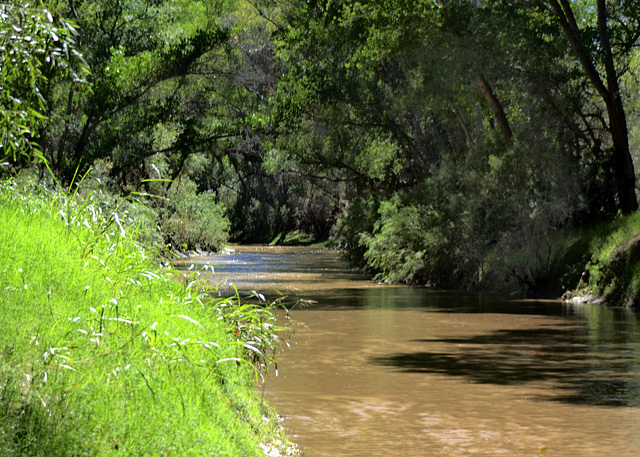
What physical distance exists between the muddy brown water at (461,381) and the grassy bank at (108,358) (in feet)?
4.10

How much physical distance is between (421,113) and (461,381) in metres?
21.7

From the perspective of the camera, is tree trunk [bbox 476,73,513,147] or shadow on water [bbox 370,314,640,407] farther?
tree trunk [bbox 476,73,513,147]

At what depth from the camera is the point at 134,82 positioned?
87.0ft

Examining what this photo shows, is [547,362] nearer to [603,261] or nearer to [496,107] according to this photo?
[603,261]

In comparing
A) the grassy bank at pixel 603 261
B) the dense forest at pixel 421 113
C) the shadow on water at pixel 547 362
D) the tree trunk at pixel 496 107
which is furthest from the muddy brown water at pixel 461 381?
the tree trunk at pixel 496 107

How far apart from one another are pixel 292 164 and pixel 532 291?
64.2ft

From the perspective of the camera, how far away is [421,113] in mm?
32438

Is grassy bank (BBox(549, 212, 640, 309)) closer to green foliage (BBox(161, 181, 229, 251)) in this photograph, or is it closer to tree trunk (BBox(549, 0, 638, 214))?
tree trunk (BBox(549, 0, 638, 214))

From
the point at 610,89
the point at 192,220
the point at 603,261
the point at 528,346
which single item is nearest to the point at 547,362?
the point at 528,346

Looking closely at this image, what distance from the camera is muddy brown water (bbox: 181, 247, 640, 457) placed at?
8539 millimetres

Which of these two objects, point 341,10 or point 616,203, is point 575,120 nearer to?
point 616,203

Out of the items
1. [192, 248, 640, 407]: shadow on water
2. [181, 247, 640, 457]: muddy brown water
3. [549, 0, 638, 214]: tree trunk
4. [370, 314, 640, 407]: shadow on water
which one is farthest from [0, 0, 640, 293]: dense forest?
[370, 314, 640, 407]: shadow on water

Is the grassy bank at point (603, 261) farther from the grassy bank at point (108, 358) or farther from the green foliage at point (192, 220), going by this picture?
the green foliage at point (192, 220)

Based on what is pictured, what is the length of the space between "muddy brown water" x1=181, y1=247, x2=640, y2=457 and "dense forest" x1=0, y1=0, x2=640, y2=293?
4896mm
